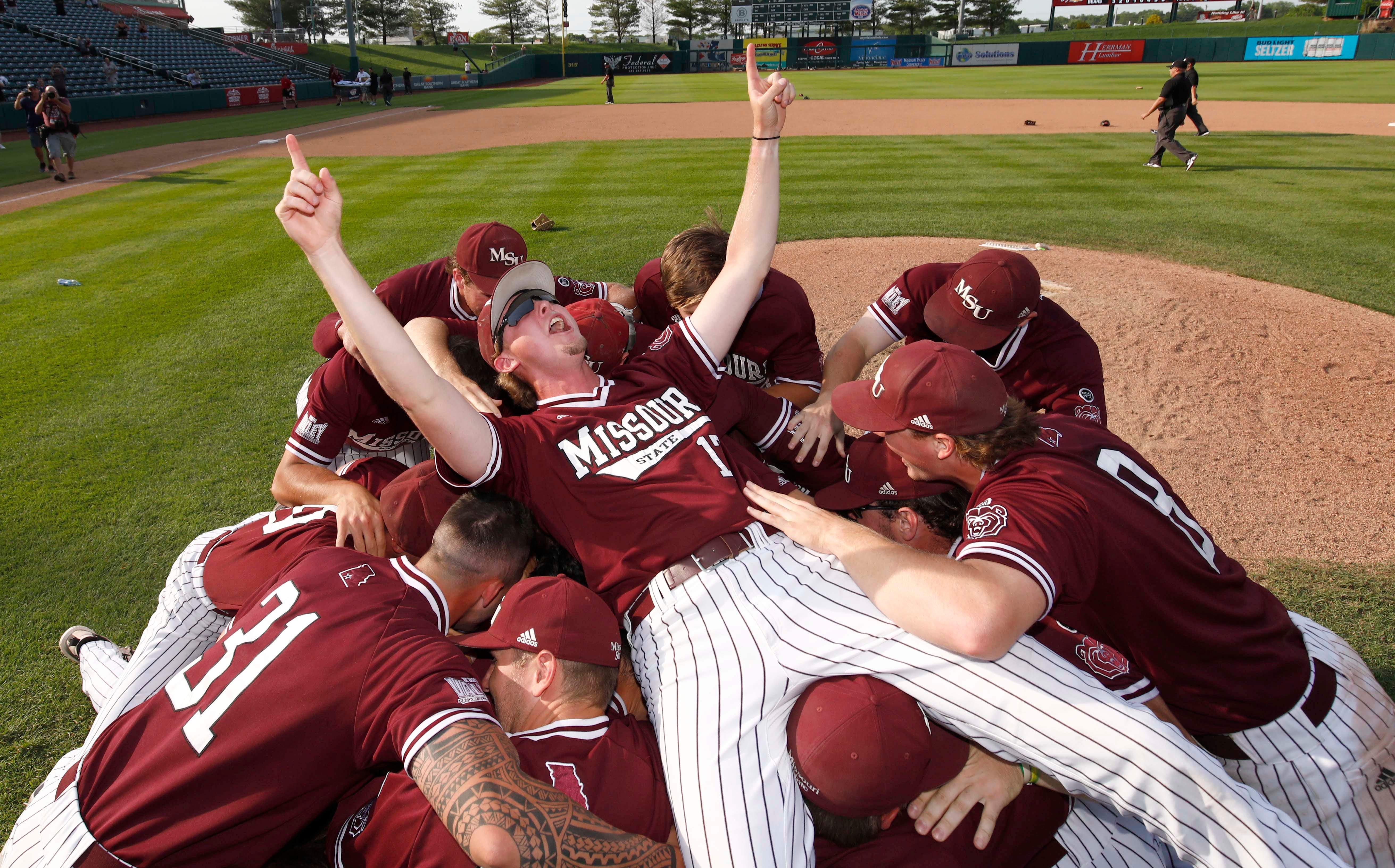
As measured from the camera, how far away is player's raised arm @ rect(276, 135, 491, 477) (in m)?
2.22

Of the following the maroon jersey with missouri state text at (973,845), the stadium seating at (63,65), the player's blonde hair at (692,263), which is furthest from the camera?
the stadium seating at (63,65)

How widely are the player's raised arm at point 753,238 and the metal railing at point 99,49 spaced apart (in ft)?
125

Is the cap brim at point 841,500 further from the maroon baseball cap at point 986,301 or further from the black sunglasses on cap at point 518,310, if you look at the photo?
the black sunglasses on cap at point 518,310

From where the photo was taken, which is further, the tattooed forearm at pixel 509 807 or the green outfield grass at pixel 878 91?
the green outfield grass at pixel 878 91

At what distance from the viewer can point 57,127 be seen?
15297 mm

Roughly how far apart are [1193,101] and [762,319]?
18.0 meters

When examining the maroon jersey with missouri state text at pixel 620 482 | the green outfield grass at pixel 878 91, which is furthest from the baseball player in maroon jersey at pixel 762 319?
the green outfield grass at pixel 878 91

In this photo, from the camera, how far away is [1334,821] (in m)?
2.44

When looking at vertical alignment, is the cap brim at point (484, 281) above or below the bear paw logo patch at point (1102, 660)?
above

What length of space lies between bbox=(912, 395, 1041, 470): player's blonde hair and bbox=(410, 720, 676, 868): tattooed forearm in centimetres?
154

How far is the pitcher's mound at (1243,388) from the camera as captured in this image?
4.70m

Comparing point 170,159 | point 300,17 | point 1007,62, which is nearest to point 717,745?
point 170,159

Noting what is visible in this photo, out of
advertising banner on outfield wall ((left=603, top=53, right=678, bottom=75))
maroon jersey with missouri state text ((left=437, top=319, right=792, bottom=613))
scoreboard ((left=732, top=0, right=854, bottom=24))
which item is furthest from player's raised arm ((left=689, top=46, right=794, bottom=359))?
scoreboard ((left=732, top=0, right=854, bottom=24))

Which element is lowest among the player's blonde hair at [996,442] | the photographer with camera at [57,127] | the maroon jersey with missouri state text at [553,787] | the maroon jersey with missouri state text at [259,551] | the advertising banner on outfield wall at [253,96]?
the maroon jersey with missouri state text at [553,787]
